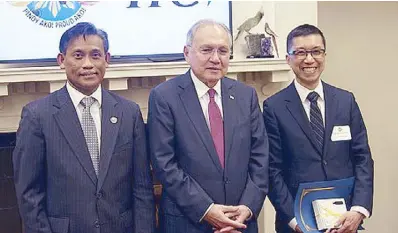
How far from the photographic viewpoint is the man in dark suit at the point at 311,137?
6.68 feet

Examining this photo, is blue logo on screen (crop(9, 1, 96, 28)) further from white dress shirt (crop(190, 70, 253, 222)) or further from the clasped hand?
the clasped hand

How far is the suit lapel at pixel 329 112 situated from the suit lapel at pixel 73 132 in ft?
2.99

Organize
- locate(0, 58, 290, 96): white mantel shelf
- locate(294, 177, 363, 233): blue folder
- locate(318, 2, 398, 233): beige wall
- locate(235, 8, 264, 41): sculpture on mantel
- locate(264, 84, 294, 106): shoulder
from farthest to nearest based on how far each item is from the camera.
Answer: locate(318, 2, 398, 233): beige wall, locate(235, 8, 264, 41): sculpture on mantel, locate(0, 58, 290, 96): white mantel shelf, locate(264, 84, 294, 106): shoulder, locate(294, 177, 363, 233): blue folder

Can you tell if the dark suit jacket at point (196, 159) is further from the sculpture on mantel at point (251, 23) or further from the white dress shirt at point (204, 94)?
the sculpture on mantel at point (251, 23)

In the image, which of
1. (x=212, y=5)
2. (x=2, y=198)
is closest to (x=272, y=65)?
(x=212, y=5)

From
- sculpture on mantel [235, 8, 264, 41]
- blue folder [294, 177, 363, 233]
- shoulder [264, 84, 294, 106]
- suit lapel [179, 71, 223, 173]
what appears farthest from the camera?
sculpture on mantel [235, 8, 264, 41]

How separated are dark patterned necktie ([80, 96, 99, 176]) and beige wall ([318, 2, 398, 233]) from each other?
1931 mm

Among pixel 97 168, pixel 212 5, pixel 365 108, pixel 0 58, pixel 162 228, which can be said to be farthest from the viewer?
pixel 365 108

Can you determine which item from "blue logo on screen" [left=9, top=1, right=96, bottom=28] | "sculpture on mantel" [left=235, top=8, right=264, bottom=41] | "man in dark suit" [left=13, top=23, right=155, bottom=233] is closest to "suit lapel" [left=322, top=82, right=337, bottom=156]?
"man in dark suit" [left=13, top=23, right=155, bottom=233]

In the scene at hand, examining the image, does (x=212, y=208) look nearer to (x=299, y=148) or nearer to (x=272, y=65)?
(x=299, y=148)

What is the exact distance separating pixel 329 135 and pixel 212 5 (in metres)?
1.19

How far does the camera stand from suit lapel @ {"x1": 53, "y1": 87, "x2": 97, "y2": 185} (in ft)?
5.73

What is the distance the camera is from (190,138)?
6.07ft

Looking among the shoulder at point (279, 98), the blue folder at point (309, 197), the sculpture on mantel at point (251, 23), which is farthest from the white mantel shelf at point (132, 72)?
the blue folder at point (309, 197)
